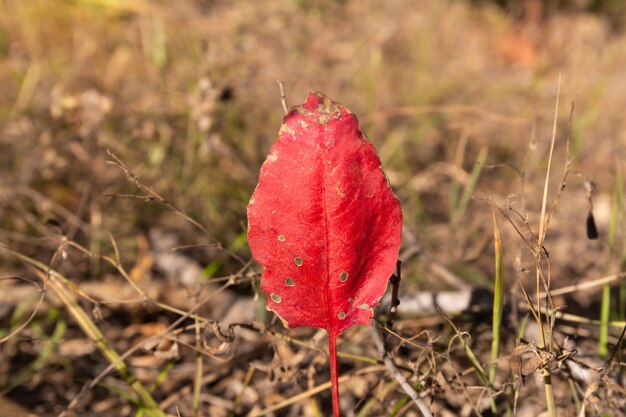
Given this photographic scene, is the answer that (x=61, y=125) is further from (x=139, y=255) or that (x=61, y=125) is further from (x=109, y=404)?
(x=109, y=404)

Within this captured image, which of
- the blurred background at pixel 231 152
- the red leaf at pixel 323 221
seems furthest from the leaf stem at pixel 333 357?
the blurred background at pixel 231 152

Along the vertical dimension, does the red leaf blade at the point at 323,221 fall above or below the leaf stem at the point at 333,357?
above

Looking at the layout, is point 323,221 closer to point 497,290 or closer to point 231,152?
point 497,290

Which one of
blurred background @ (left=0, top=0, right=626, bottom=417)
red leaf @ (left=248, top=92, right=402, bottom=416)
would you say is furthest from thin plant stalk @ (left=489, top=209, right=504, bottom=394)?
red leaf @ (left=248, top=92, right=402, bottom=416)

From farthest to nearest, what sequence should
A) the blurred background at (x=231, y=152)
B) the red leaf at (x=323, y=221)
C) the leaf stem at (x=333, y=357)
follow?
the blurred background at (x=231, y=152) < the leaf stem at (x=333, y=357) < the red leaf at (x=323, y=221)

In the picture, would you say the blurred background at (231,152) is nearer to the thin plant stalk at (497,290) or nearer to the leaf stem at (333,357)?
the thin plant stalk at (497,290)

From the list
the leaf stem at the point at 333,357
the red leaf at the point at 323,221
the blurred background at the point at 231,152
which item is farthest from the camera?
the blurred background at the point at 231,152
